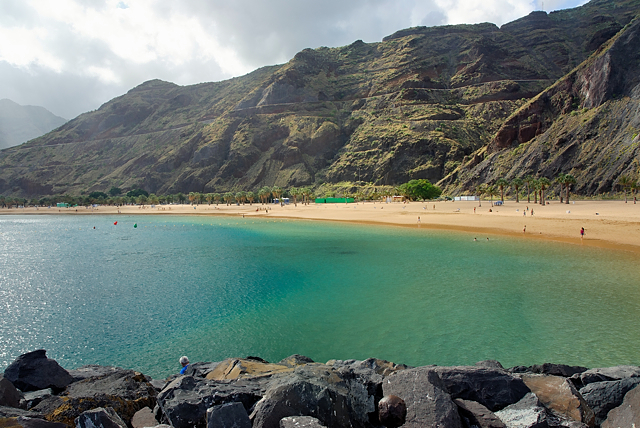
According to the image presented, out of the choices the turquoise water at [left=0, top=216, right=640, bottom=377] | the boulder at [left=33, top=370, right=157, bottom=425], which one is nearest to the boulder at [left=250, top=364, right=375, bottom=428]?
the boulder at [left=33, top=370, right=157, bottom=425]

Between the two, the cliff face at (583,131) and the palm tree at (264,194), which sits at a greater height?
the cliff face at (583,131)

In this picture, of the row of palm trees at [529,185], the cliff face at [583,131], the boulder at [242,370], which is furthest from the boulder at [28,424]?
the cliff face at [583,131]

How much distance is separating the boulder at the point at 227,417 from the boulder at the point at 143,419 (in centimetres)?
155

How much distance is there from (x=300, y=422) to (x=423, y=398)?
71.8 inches

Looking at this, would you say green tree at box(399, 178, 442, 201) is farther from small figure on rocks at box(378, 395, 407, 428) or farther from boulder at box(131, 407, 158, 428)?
boulder at box(131, 407, 158, 428)

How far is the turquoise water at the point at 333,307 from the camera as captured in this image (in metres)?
11.6

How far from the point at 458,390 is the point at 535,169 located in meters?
98.1

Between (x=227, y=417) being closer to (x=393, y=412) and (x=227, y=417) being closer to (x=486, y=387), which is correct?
(x=393, y=412)

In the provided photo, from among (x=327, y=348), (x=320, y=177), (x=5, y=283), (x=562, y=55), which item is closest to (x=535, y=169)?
(x=320, y=177)

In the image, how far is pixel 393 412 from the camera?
4.79 m

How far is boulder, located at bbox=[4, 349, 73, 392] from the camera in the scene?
6.66 meters

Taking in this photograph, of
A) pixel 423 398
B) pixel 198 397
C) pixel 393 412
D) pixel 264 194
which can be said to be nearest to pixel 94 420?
pixel 198 397

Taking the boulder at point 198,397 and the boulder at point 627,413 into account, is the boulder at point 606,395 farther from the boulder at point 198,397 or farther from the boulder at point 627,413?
the boulder at point 198,397

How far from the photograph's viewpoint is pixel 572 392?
559cm
